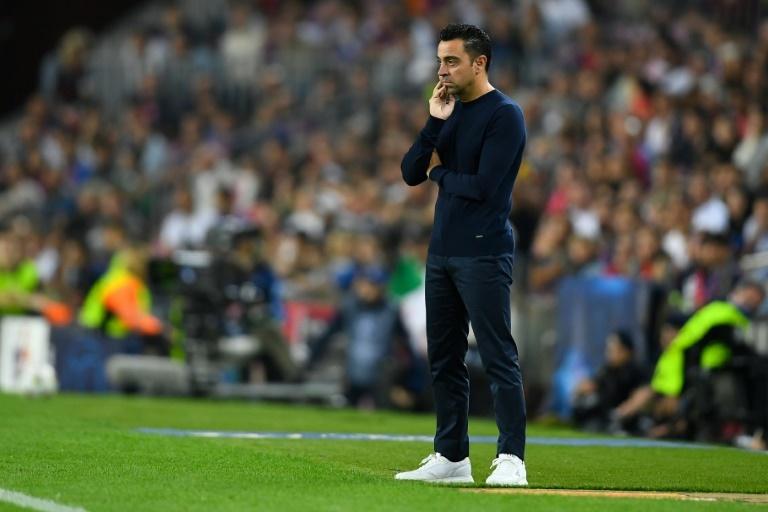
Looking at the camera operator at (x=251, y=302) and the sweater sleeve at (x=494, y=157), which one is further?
the camera operator at (x=251, y=302)

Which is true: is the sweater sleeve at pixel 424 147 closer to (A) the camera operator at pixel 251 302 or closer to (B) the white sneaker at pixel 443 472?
(B) the white sneaker at pixel 443 472

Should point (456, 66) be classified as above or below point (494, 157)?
above

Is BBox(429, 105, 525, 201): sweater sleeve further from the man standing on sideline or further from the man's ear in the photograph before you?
the man's ear

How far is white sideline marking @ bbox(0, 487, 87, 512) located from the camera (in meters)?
6.78

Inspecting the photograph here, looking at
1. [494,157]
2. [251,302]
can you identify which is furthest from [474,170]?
[251,302]

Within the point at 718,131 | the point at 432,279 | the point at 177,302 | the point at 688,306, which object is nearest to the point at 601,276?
the point at 688,306

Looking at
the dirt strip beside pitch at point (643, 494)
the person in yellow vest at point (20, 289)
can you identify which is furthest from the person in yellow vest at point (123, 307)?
the dirt strip beside pitch at point (643, 494)

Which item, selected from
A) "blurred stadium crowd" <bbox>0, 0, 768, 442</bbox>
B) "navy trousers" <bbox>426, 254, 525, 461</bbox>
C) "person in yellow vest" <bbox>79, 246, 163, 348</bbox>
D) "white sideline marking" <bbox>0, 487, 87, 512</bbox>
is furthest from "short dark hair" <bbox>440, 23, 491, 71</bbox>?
"person in yellow vest" <bbox>79, 246, 163, 348</bbox>

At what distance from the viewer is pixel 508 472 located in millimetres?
7859

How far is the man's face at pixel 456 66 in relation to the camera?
7.93 metres

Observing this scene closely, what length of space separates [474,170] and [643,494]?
186cm

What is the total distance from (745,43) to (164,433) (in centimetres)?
1029

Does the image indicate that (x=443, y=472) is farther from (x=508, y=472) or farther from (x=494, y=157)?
(x=494, y=157)

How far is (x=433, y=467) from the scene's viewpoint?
8.10m
